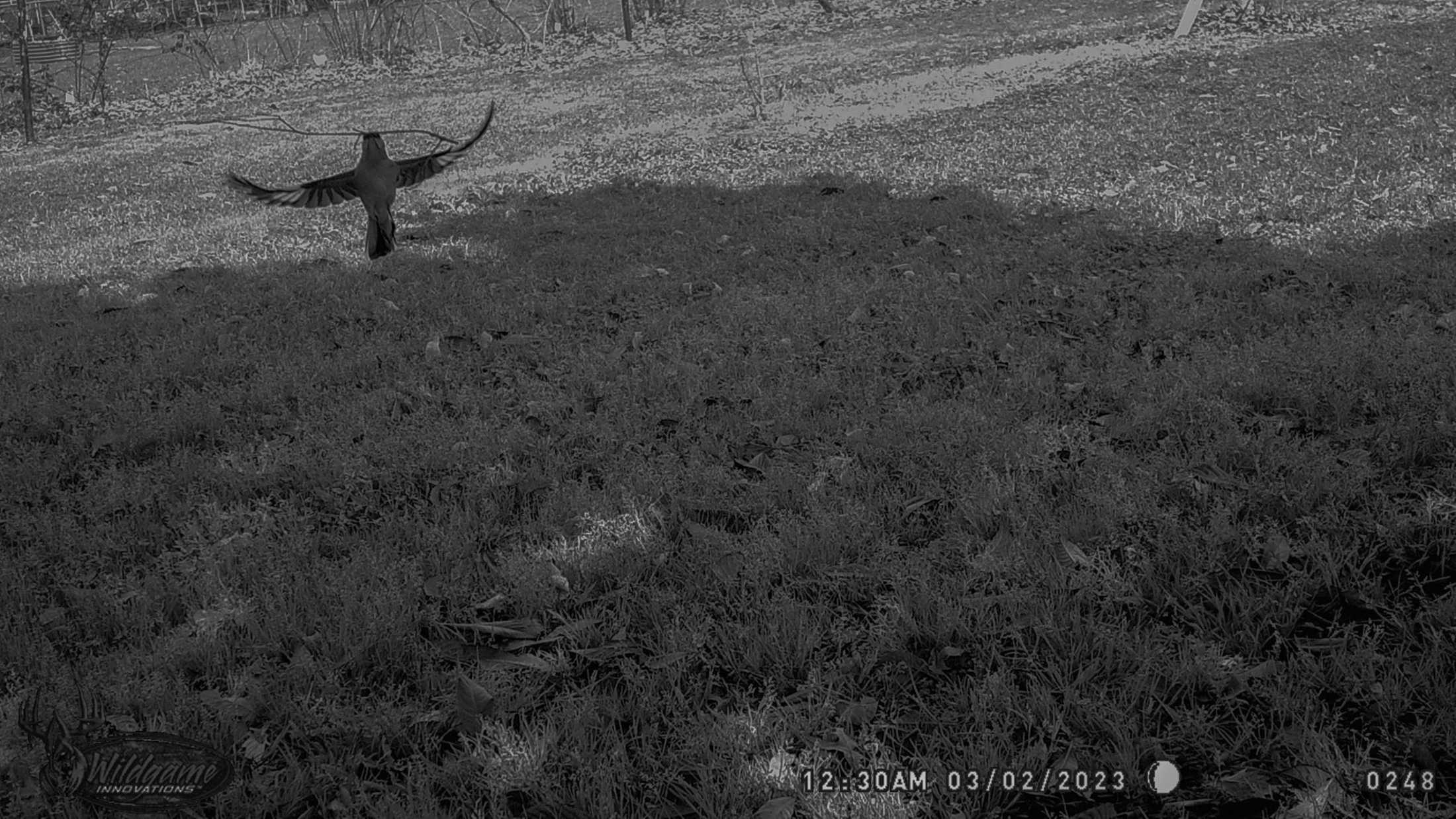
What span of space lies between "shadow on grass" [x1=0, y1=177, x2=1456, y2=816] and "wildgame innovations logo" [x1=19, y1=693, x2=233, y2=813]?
167 mm

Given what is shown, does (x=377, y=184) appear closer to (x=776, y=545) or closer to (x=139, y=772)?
(x=139, y=772)

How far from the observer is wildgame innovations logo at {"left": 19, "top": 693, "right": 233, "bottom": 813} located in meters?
1.85

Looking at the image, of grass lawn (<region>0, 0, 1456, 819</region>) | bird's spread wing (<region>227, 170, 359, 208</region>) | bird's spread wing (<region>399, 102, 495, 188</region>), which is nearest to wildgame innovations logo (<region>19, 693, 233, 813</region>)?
grass lawn (<region>0, 0, 1456, 819</region>)

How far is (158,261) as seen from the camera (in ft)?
23.6

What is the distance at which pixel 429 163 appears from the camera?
154 centimetres

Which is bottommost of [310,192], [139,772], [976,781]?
[976,781]

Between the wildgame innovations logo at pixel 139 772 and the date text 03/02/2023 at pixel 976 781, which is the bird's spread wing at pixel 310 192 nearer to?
the wildgame innovations logo at pixel 139 772

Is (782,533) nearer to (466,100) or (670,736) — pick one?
(670,736)

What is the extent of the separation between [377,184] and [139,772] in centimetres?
126

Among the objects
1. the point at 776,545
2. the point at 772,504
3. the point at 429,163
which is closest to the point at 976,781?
the point at 776,545

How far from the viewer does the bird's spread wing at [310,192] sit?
140 centimetres

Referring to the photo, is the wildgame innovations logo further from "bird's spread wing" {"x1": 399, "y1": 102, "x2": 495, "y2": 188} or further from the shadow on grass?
"bird's spread wing" {"x1": 399, "y1": 102, "x2": 495, "y2": 188}

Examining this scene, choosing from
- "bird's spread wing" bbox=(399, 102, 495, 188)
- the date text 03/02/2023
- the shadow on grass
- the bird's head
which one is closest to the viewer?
the bird's head

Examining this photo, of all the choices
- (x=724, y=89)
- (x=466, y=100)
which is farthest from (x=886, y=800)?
(x=466, y=100)
